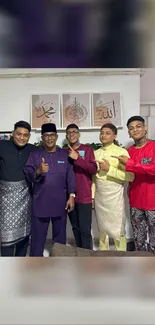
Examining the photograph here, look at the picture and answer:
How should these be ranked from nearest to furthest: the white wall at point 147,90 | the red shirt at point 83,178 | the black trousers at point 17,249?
the black trousers at point 17,249 → the red shirt at point 83,178 → the white wall at point 147,90

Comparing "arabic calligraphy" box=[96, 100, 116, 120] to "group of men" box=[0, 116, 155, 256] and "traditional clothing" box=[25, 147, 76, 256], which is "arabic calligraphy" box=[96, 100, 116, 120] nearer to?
"group of men" box=[0, 116, 155, 256]

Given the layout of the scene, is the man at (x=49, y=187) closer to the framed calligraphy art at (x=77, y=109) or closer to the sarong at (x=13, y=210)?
the sarong at (x=13, y=210)

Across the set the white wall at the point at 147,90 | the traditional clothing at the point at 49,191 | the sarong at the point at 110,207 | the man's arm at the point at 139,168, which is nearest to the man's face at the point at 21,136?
the traditional clothing at the point at 49,191

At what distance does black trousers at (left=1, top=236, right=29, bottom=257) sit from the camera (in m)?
2.01

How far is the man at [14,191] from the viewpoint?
1968 millimetres

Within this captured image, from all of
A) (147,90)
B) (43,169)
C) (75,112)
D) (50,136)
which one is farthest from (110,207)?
(147,90)

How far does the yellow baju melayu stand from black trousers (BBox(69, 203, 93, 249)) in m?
0.08

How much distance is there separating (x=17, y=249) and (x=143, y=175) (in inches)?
43.7

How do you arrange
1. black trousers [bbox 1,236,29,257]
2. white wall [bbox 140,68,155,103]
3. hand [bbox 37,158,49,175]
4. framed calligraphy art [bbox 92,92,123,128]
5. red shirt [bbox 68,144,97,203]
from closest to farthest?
hand [bbox 37,158,49,175]
black trousers [bbox 1,236,29,257]
red shirt [bbox 68,144,97,203]
framed calligraphy art [bbox 92,92,123,128]
white wall [bbox 140,68,155,103]

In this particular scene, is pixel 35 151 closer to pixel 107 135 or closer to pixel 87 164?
pixel 87 164

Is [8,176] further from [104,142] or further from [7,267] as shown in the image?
[7,267]

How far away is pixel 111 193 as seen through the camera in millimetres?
2107

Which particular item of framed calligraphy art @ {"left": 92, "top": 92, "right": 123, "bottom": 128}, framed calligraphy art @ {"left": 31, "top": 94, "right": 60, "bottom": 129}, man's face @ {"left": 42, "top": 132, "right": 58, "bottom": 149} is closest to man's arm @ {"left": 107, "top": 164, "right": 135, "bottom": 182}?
man's face @ {"left": 42, "top": 132, "right": 58, "bottom": 149}

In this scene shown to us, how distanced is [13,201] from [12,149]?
379 millimetres
